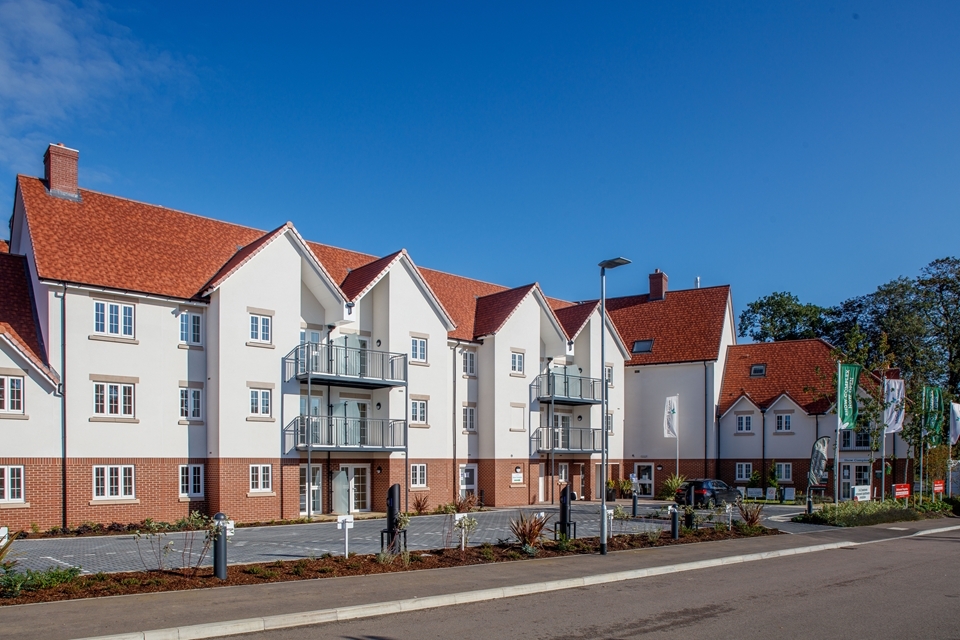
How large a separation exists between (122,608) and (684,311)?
139ft

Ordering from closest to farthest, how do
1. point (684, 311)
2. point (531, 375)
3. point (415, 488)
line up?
point (415, 488) → point (531, 375) → point (684, 311)

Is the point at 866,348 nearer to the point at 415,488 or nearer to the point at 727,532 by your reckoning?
the point at 727,532

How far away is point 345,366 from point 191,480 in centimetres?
688

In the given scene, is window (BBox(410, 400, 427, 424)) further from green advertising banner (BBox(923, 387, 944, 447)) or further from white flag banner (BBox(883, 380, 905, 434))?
green advertising banner (BBox(923, 387, 944, 447))

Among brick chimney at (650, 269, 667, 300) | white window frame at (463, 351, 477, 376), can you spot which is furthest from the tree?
white window frame at (463, 351, 477, 376)

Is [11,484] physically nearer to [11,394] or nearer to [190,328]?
[11,394]

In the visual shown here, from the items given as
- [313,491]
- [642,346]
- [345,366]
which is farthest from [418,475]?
[642,346]

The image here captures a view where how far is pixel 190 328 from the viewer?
1144 inches

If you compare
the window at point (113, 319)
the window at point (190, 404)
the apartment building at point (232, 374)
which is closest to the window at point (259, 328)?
the apartment building at point (232, 374)

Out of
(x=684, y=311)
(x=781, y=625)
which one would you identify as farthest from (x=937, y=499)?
→ (x=781, y=625)

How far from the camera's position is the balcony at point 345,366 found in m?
30.8

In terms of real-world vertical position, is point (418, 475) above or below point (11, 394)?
below

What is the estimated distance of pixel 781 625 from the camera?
A: 11.8 meters

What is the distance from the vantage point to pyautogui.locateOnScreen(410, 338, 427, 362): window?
116 feet
